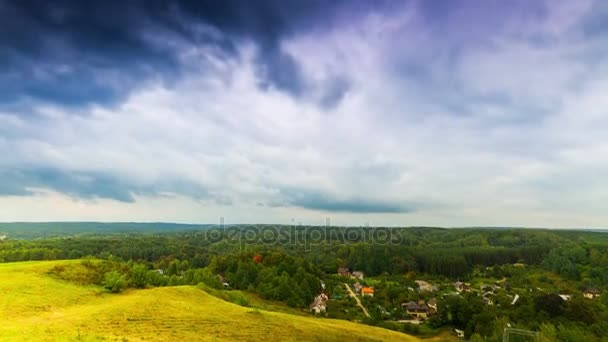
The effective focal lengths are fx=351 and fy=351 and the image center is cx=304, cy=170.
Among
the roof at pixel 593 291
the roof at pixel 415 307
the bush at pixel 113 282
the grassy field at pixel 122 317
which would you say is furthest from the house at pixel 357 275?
the bush at pixel 113 282

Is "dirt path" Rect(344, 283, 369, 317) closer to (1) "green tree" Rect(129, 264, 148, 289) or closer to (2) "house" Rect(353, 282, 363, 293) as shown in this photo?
(2) "house" Rect(353, 282, 363, 293)

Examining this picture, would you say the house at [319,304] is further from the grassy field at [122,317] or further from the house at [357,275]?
the house at [357,275]

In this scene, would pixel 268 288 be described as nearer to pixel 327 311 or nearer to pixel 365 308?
pixel 327 311

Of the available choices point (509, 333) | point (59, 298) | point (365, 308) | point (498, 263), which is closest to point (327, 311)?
point (365, 308)

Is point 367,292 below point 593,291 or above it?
above

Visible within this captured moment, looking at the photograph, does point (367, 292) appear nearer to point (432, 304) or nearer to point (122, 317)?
point (432, 304)

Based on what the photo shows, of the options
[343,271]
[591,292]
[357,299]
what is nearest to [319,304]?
[357,299]
